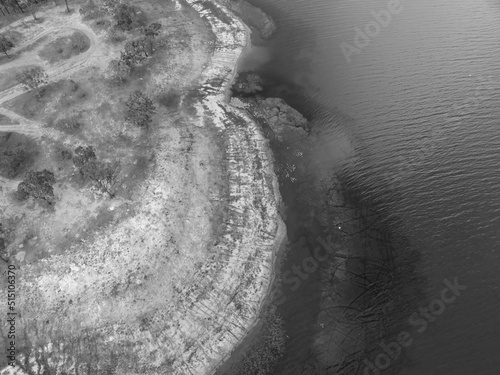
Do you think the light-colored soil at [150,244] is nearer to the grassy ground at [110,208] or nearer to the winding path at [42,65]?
the grassy ground at [110,208]

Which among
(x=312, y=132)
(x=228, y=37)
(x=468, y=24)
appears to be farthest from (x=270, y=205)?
(x=468, y=24)

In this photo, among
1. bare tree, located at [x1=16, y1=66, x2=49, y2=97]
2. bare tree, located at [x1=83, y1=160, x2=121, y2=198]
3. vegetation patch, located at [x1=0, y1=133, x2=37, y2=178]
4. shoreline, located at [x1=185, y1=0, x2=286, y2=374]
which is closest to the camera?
shoreline, located at [x1=185, y1=0, x2=286, y2=374]

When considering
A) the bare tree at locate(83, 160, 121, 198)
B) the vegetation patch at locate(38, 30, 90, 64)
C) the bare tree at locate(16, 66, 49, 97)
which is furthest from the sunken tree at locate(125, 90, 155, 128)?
the vegetation patch at locate(38, 30, 90, 64)

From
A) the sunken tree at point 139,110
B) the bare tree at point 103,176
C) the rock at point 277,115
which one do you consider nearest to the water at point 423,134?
the rock at point 277,115

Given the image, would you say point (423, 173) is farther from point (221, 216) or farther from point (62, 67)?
point (62, 67)

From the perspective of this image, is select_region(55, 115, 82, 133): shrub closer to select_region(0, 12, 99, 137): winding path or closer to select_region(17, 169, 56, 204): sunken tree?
select_region(0, 12, 99, 137): winding path

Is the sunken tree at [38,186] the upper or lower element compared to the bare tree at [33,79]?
lower
